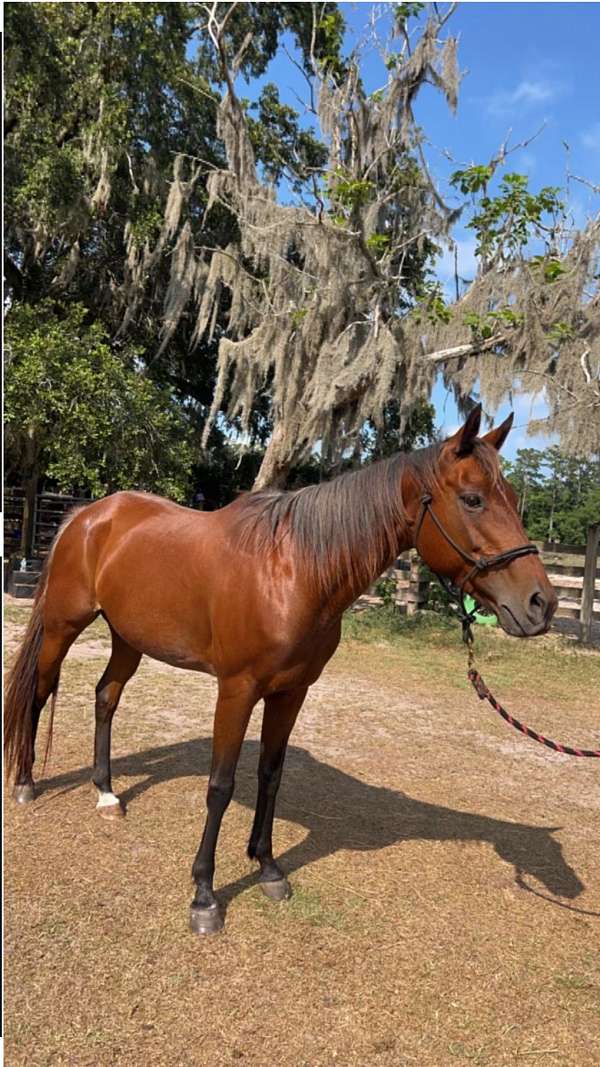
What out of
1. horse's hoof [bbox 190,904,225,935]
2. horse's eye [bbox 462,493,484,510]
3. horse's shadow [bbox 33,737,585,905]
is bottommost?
horse's shadow [bbox 33,737,585,905]

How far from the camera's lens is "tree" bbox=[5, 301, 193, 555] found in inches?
366

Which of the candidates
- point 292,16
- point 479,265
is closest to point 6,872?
point 479,265

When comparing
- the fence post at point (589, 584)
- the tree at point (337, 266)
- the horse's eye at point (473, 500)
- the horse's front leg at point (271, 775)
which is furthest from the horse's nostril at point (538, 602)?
the fence post at point (589, 584)

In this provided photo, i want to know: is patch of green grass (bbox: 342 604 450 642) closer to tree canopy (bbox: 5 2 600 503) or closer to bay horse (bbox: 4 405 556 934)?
tree canopy (bbox: 5 2 600 503)

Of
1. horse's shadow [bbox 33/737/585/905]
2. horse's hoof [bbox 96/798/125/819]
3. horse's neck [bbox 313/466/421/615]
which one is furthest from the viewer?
horse's hoof [bbox 96/798/125/819]

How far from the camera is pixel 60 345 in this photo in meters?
9.64

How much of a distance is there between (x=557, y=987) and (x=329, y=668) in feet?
16.4

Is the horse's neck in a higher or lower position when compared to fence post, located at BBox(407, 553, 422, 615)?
higher

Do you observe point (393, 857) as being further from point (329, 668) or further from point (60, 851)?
point (329, 668)

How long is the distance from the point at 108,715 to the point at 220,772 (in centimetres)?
117

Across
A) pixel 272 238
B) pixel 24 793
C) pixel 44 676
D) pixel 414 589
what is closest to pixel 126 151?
pixel 272 238

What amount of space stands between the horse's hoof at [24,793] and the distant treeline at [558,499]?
120 ft

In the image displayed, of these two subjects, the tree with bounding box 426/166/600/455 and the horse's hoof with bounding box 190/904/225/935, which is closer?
the horse's hoof with bounding box 190/904/225/935

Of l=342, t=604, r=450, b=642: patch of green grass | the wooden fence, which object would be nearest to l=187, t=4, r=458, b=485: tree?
l=342, t=604, r=450, b=642: patch of green grass
